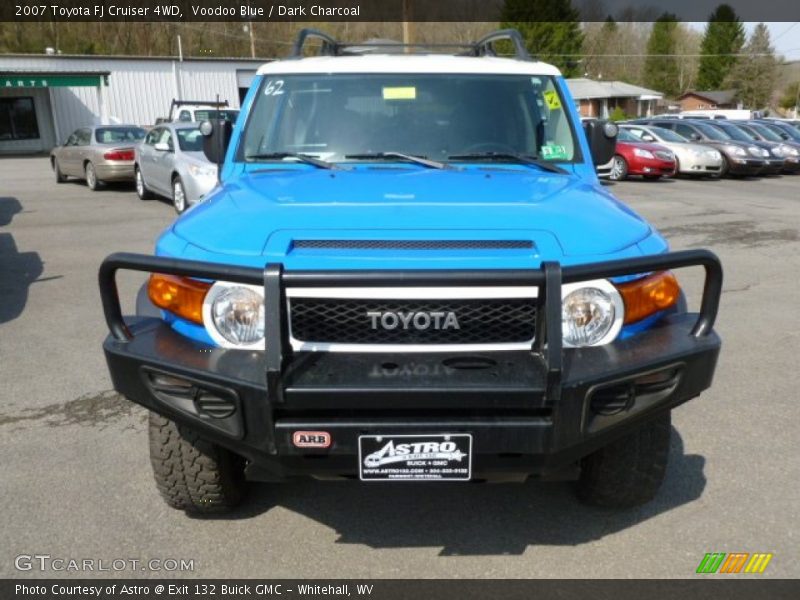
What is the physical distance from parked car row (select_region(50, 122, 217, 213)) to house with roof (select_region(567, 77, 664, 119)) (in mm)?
47361

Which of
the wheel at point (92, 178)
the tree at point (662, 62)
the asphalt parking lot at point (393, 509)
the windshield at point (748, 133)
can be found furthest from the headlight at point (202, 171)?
the tree at point (662, 62)

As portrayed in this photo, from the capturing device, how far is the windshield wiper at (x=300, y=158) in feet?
11.9

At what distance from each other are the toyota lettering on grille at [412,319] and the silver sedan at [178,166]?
861 cm

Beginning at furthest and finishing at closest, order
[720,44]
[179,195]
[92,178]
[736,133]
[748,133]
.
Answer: [720,44] < [748,133] < [736,133] < [92,178] < [179,195]

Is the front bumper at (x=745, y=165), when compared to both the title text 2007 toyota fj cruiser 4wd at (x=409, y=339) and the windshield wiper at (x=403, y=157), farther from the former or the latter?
the title text 2007 toyota fj cruiser 4wd at (x=409, y=339)

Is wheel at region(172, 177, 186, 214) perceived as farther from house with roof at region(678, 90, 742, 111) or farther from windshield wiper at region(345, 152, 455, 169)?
house with roof at region(678, 90, 742, 111)

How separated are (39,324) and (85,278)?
1.81 meters

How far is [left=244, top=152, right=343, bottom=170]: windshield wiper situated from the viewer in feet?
11.9

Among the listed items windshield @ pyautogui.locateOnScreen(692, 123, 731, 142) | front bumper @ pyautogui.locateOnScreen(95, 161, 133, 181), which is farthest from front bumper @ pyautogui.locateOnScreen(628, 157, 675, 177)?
front bumper @ pyautogui.locateOnScreen(95, 161, 133, 181)

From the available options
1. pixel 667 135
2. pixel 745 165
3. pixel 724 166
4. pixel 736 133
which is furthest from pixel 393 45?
pixel 736 133

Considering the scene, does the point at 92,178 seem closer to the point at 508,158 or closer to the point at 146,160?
the point at 146,160

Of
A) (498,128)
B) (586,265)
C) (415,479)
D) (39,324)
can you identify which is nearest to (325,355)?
(415,479)

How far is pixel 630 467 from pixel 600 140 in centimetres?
187

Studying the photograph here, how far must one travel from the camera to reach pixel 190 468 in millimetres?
3057
